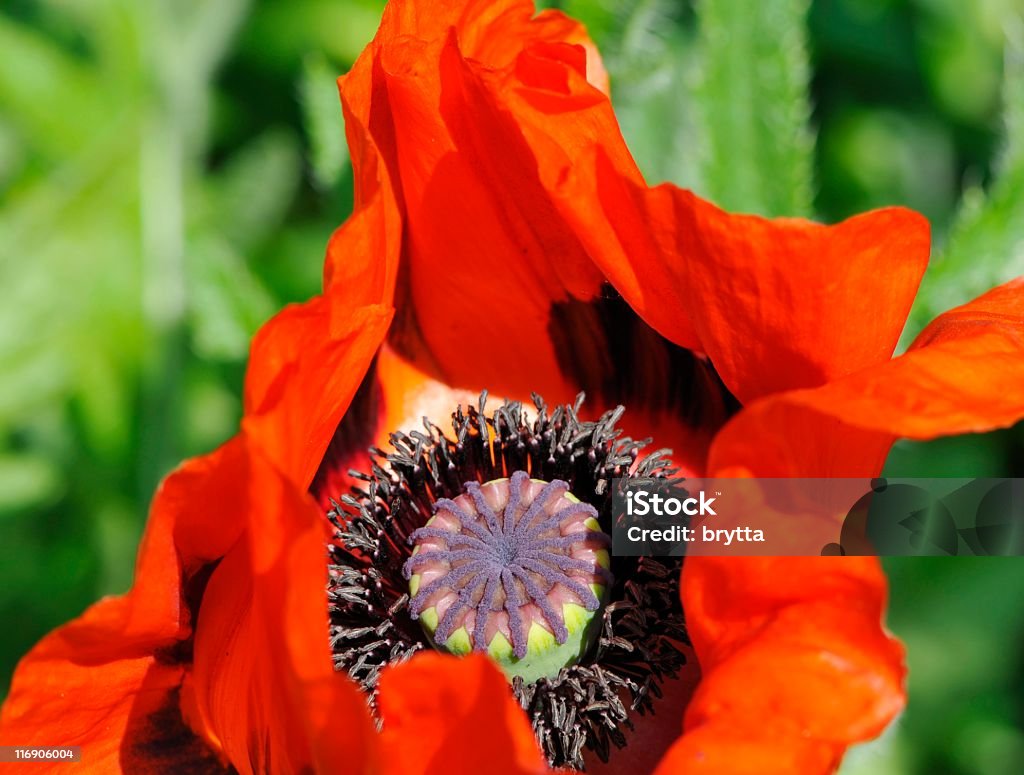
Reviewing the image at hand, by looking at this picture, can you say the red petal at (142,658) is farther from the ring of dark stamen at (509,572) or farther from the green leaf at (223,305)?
the green leaf at (223,305)

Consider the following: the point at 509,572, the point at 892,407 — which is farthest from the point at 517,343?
the point at 892,407

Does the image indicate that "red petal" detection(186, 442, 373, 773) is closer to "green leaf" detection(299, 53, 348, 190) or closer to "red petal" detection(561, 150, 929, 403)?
"red petal" detection(561, 150, 929, 403)

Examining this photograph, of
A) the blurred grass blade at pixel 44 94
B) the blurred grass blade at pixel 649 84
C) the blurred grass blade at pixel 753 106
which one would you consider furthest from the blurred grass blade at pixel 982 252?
the blurred grass blade at pixel 44 94

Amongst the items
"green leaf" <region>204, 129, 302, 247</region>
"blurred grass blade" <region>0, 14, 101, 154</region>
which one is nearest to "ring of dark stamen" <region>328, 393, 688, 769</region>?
"green leaf" <region>204, 129, 302, 247</region>

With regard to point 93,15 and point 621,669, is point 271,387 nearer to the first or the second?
point 621,669

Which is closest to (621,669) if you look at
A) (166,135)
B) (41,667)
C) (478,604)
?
(478,604)

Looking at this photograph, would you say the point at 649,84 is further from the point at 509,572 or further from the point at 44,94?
the point at 44,94
